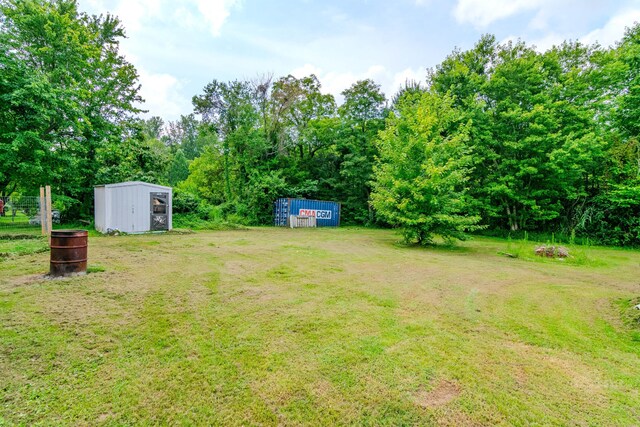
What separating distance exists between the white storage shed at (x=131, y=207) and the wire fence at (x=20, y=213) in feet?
5.90

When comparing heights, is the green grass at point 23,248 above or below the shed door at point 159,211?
below

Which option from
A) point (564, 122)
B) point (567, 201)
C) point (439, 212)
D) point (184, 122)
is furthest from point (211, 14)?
point (184, 122)

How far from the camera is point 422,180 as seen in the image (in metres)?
9.27

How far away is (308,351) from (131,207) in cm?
1005

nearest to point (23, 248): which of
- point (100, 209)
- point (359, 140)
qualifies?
point (100, 209)

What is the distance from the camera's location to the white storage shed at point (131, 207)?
976cm

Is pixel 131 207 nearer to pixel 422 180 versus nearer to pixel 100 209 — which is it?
pixel 100 209

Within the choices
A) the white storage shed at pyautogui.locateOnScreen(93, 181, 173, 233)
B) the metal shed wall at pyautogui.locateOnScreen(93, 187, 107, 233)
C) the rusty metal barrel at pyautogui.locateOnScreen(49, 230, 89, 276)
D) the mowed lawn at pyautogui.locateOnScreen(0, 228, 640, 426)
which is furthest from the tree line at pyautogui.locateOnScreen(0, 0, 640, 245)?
the rusty metal barrel at pyautogui.locateOnScreen(49, 230, 89, 276)

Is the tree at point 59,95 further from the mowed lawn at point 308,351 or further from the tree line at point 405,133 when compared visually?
the mowed lawn at point 308,351

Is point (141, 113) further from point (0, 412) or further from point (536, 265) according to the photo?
point (536, 265)

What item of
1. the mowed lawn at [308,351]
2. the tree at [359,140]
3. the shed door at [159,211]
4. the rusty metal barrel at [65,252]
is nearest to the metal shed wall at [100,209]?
the shed door at [159,211]

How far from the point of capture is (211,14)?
8953 mm

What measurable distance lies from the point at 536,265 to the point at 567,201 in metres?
9.60

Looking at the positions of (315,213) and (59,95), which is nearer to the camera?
(59,95)
